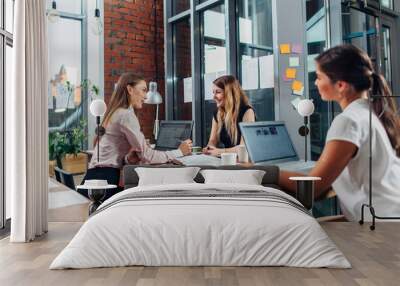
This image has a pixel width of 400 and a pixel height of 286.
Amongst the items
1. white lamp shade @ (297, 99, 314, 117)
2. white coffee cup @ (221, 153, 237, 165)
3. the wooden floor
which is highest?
white lamp shade @ (297, 99, 314, 117)

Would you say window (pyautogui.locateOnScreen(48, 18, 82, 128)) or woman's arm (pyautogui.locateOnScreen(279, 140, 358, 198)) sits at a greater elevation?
window (pyautogui.locateOnScreen(48, 18, 82, 128))

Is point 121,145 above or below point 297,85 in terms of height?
below

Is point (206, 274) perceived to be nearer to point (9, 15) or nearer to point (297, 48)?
point (297, 48)

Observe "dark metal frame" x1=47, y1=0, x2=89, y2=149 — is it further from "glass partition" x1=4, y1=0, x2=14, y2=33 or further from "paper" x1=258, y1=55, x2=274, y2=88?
"paper" x1=258, y1=55, x2=274, y2=88

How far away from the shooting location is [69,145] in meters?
4.52

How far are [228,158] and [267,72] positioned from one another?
0.88 meters

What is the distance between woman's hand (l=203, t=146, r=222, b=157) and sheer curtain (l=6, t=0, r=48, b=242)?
149cm

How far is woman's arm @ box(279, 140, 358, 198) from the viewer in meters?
4.16

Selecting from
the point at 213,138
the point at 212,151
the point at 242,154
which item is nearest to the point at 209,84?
the point at 213,138

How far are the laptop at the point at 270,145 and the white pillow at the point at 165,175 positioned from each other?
587mm

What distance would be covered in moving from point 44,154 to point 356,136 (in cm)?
275

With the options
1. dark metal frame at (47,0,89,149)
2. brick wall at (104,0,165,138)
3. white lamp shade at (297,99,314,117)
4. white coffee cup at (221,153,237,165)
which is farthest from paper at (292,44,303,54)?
dark metal frame at (47,0,89,149)

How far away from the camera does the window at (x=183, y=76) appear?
465 cm

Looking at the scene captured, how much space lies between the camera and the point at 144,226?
2.85 meters
